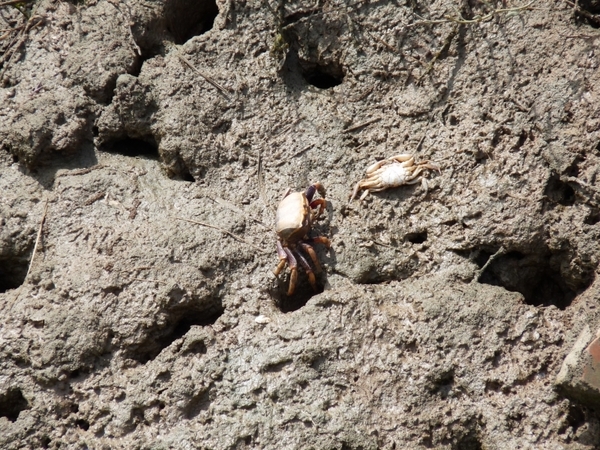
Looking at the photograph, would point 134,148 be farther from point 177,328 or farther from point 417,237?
point 417,237

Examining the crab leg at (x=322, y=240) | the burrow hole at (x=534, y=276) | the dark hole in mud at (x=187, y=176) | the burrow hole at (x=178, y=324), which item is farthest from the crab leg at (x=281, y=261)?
the burrow hole at (x=534, y=276)

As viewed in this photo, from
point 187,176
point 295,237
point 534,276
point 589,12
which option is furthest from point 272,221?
point 589,12

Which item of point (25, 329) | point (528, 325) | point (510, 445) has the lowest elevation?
point (510, 445)

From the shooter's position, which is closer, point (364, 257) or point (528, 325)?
point (528, 325)

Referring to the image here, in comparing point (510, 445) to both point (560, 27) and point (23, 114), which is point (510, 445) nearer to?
point (560, 27)

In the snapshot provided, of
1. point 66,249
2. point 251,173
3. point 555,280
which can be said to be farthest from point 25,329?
point 555,280

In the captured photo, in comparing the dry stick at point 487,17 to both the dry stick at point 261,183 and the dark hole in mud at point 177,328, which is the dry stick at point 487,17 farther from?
the dark hole in mud at point 177,328

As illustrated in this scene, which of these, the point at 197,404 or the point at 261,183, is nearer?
the point at 197,404
